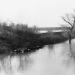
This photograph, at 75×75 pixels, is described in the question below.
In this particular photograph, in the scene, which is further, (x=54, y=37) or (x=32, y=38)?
(x=54, y=37)

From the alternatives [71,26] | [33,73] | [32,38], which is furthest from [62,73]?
[71,26]

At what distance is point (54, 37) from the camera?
27.0m

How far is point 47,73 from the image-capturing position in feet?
30.0

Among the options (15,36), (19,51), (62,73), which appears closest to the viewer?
(62,73)

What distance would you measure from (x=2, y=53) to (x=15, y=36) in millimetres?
3912

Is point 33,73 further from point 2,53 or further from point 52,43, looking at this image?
point 52,43

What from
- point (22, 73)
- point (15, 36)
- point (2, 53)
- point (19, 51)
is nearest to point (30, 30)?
point (15, 36)

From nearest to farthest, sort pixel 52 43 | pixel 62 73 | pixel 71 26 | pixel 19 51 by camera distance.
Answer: pixel 62 73
pixel 19 51
pixel 71 26
pixel 52 43

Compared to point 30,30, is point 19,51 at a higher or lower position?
lower

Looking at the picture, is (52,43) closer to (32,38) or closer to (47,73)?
(32,38)

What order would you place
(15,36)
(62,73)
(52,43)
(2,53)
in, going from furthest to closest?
1. (52,43)
2. (15,36)
3. (2,53)
4. (62,73)

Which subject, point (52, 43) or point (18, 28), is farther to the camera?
point (52, 43)

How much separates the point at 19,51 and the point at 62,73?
10253 mm

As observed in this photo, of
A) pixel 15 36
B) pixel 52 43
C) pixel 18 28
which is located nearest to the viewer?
pixel 15 36
